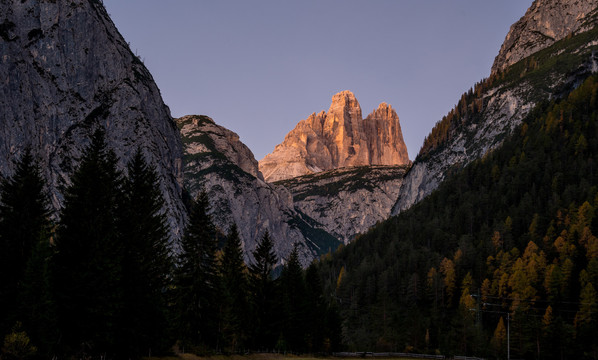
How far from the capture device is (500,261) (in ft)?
427

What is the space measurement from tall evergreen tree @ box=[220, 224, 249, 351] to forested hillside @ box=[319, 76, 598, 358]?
4786 cm

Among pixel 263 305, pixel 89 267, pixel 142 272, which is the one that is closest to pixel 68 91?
pixel 263 305

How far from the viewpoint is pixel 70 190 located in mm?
37031

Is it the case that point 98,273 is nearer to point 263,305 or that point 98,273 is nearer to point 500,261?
point 263,305

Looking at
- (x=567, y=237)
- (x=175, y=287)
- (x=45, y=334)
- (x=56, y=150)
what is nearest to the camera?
(x=45, y=334)

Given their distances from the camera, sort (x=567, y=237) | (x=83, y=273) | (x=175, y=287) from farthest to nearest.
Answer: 1. (x=567, y=237)
2. (x=175, y=287)
3. (x=83, y=273)

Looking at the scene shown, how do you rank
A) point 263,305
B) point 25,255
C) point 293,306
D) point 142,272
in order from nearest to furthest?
1. point 25,255
2. point 142,272
3. point 263,305
4. point 293,306

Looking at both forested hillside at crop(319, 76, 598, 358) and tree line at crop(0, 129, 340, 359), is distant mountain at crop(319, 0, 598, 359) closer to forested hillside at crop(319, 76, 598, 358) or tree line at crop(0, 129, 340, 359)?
forested hillside at crop(319, 76, 598, 358)

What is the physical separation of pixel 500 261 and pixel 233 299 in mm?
92966

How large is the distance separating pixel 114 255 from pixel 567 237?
11674 centimetres

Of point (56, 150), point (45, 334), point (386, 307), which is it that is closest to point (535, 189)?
point (386, 307)

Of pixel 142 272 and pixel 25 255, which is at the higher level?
pixel 25 255

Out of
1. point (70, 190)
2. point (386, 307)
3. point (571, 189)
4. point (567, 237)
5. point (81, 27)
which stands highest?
point (81, 27)

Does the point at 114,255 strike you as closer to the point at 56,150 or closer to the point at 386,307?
the point at 386,307
